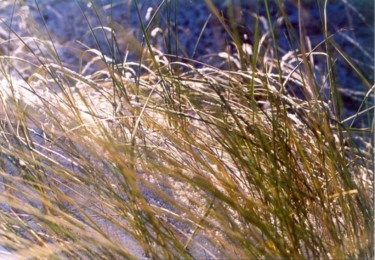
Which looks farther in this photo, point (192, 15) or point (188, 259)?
point (192, 15)

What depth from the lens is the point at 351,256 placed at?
32.5 inches

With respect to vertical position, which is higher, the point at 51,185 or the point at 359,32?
the point at 51,185

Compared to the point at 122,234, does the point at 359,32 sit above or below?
below

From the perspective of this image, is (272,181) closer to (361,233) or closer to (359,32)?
(361,233)

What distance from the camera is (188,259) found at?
32.1 inches

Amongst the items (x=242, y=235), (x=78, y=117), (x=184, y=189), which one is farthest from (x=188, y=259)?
(x=78, y=117)

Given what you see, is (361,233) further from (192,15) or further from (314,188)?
(192,15)

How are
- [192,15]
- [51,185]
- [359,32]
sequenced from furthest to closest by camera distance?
[192,15] → [359,32] → [51,185]

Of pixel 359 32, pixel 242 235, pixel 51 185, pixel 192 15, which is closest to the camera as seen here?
pixel 242 235

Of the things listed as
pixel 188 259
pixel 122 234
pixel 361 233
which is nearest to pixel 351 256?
pixel 361 233

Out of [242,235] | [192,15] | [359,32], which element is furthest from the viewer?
[192,15]

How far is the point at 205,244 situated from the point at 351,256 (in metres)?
0.23

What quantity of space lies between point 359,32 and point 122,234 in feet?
8.24

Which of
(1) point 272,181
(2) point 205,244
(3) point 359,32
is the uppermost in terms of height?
(1) point 272,181
